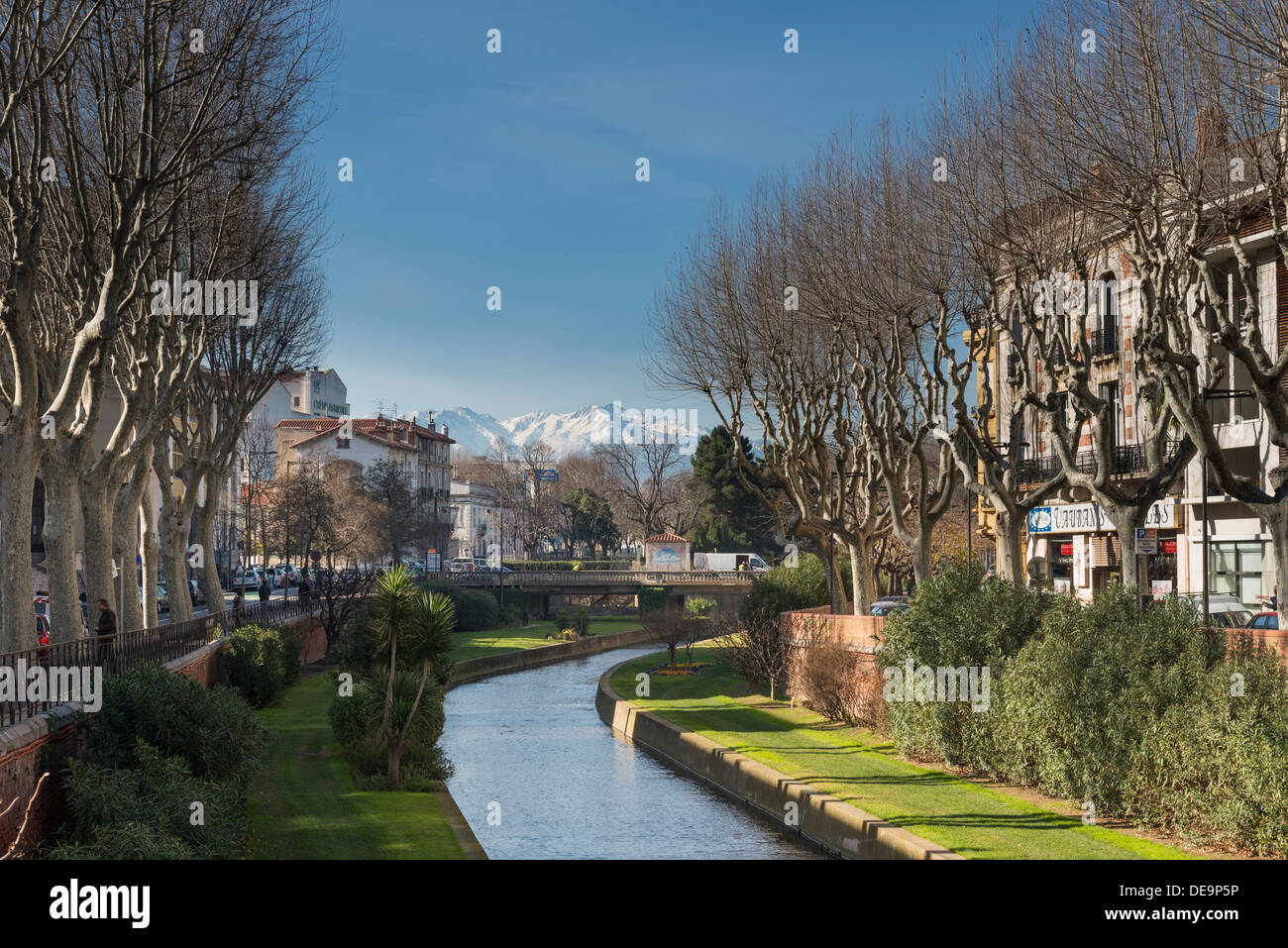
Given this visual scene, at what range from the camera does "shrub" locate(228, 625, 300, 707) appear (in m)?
34.8

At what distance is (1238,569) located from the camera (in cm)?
3772

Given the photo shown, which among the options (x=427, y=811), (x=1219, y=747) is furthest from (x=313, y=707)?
(x=1219, y=747)

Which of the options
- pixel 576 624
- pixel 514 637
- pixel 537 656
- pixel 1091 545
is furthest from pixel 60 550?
pixel 576 624

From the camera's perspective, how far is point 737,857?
22.8 meters

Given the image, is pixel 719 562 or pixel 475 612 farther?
pixel 719 562

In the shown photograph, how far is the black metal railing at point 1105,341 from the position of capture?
1688 inches

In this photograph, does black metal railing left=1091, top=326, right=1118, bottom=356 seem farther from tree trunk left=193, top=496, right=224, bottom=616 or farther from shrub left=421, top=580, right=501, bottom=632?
shrub left=421, top=580, right=501, bottom=632

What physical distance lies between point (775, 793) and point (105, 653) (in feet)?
43.0

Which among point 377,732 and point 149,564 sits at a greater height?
point 149,564

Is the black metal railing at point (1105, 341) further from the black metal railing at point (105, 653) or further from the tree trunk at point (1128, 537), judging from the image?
the black metal railing at point (105, 653)

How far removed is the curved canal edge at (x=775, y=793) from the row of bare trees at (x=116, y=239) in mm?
13700

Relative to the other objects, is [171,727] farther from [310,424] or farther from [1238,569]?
[310,424]

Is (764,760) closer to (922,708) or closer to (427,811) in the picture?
(922,708)

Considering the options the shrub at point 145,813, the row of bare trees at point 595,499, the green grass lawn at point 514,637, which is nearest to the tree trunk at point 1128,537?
the shrub at point 145,813
